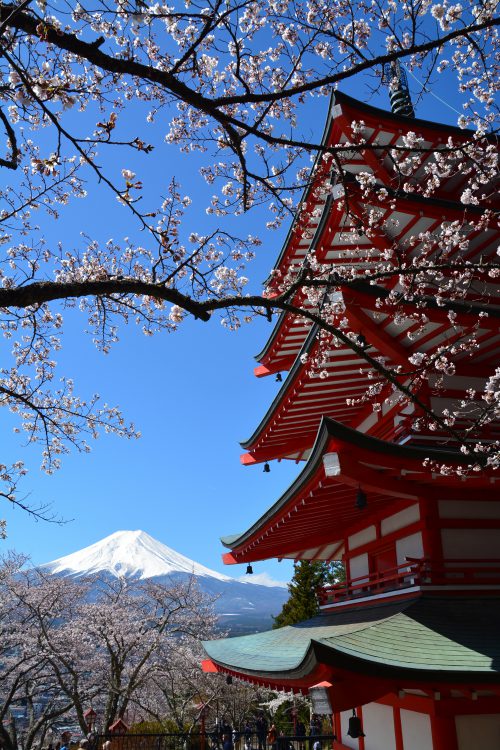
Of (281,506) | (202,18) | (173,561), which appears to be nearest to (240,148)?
(202,18)

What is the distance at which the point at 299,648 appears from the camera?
730cm

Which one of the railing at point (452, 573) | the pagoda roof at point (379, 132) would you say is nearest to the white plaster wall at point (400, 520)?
the railing at point (452, 573)

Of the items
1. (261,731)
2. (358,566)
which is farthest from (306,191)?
(261,731)

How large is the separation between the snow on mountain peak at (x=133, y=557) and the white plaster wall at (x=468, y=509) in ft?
→ 449

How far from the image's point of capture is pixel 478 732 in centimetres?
566

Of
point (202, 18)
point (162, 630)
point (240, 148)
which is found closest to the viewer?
point (202, 18)

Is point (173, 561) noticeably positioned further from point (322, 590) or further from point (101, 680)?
point (322, 590)

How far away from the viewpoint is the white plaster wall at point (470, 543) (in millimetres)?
6500

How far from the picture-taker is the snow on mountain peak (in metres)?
139

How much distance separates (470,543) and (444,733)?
6.65 feet

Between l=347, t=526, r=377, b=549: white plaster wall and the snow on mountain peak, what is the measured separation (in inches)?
5260

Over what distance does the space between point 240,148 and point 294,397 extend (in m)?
5.16

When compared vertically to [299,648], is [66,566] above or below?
above

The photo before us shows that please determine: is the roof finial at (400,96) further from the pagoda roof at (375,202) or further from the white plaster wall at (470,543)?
the white plaster wall at (470,543)
